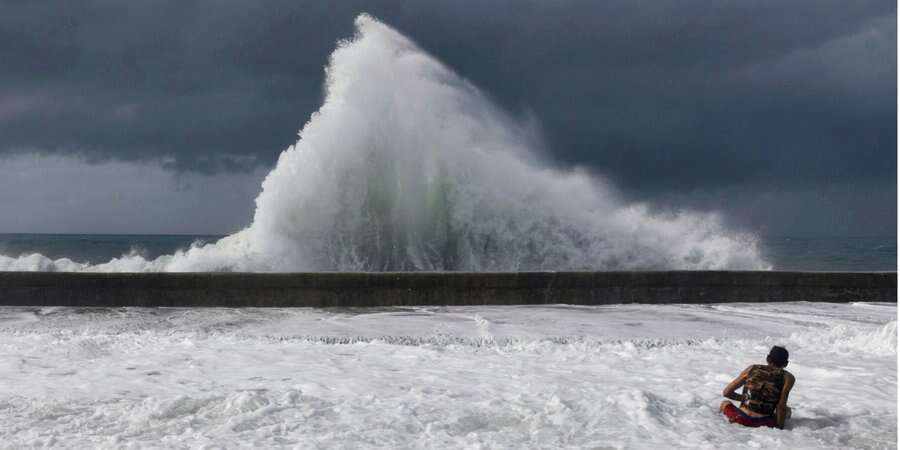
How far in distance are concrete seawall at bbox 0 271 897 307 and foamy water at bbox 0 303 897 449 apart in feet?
1.58

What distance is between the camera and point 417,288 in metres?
10.9

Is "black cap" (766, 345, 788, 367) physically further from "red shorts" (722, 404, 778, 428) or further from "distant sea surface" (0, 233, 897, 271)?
"distant sea surface" (0, 233, 897, 271)

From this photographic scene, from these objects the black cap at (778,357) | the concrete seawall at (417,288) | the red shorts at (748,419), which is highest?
the concrete seawall at (417,288)

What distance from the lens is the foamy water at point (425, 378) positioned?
4598 millimetres

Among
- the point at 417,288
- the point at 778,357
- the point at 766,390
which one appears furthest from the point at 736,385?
the point at 417,288

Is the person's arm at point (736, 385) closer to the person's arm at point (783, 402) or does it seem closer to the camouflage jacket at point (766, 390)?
the camouflage jacket at point (766, 390)

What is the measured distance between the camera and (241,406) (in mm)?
5133

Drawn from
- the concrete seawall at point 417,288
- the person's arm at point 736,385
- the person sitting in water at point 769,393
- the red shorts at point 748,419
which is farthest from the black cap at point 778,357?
the concrete seawall at point 417,288

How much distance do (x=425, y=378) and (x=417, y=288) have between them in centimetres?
474

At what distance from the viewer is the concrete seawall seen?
10.6m

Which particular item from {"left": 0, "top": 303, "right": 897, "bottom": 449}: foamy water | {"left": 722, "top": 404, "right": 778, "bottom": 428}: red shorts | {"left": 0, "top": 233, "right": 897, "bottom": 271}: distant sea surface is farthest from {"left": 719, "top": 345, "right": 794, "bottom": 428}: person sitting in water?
{"left": 0, "top": 233, "right": 897, "bottom": 271}: distant sea surface

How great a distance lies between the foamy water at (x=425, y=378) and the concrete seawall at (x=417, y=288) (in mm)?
482

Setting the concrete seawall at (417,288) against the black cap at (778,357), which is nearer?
the black cap at (778,357)

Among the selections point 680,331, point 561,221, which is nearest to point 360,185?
point 561,221
